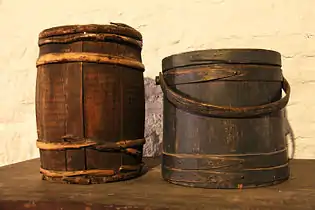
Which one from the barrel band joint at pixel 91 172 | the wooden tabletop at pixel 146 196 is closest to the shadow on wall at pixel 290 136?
the wooden tabletop at pixel 146 196

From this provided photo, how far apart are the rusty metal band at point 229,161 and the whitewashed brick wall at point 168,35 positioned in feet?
1.45

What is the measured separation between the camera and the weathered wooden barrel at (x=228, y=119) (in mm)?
840

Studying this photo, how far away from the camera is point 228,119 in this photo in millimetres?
840

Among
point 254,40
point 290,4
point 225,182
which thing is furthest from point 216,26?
point 225,182

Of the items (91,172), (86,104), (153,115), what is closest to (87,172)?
(91,172)

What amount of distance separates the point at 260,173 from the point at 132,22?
0.74 metres

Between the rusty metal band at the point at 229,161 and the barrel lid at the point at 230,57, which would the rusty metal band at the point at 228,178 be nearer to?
the rusty metal band at the point at 229,161

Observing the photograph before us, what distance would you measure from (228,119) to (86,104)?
30 centimetres

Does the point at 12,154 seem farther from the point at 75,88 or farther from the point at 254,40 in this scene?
the point at 254,40

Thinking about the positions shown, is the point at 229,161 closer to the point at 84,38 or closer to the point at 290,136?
the point at 84,38

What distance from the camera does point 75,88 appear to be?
89 centimetres

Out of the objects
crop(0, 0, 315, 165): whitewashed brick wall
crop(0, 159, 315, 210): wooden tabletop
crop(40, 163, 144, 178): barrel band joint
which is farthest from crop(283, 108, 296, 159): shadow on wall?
crop(40, 163, 144, 178): barrel band joint

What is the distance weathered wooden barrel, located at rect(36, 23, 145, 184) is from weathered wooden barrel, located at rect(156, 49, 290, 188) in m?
0.12

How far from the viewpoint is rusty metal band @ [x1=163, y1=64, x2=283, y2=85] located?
33.1 inches
